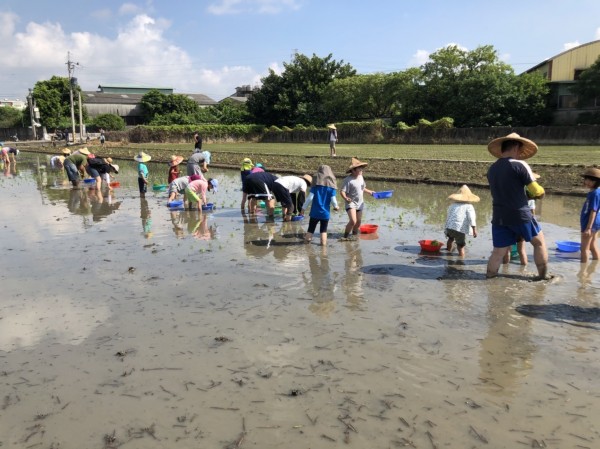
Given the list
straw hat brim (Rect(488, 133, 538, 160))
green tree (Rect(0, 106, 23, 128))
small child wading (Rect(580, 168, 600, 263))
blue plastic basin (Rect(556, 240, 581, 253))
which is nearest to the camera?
straw hat brim (Rect(488, 133, 538, 160))

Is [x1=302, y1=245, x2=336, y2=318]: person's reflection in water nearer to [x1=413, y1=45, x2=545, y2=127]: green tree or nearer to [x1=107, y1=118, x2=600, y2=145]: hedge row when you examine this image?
[x1=107, y1=118, x2=600, y2=145]: hedge row

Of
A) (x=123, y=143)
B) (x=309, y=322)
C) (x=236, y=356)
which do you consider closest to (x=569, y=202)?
(x=309, y=322)

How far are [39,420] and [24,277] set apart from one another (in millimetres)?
3794

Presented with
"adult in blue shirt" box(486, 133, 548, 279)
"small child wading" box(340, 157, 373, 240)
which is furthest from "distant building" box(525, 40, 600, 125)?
"adult in blue shirt" box(486, 133, 548, 279)

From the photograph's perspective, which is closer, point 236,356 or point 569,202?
point 236,356

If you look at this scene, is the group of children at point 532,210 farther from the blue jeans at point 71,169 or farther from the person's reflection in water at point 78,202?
the blue jeans at point 71,169

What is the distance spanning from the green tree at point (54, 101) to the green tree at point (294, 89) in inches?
1036

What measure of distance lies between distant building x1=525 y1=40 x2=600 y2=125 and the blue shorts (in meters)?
40.9

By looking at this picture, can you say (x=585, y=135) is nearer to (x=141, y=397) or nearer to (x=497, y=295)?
(x=497, y=295)

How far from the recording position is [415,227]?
966cm

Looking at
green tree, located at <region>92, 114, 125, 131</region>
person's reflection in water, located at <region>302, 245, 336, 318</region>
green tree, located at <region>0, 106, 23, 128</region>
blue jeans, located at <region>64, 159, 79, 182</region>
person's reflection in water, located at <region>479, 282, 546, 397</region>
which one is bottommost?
person's reflection in water, located at <region>479, 282, 546, 397</region>

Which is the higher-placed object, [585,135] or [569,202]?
[585,135]

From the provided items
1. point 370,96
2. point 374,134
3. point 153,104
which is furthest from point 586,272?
point 153,104

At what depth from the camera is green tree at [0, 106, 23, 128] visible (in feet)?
251
